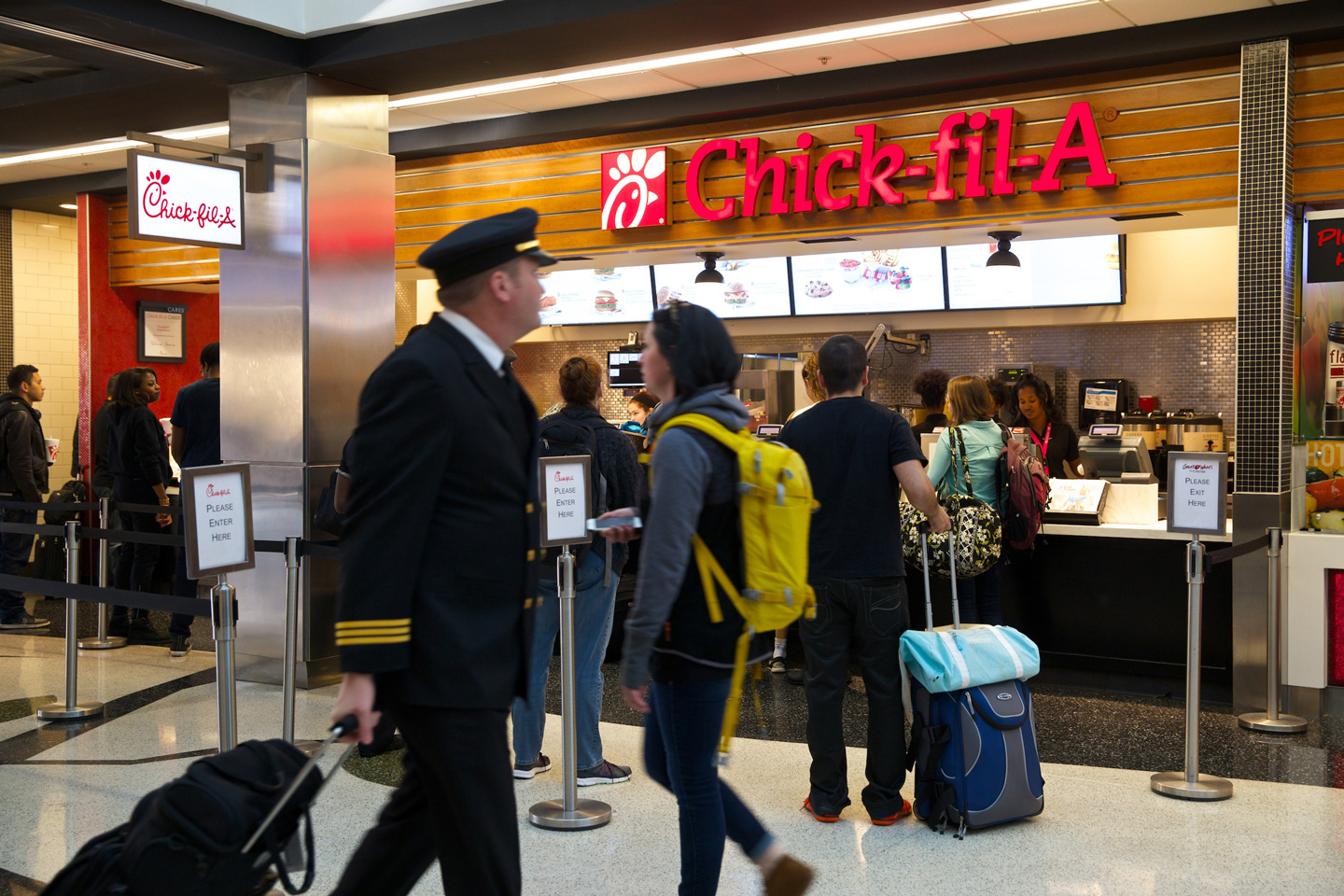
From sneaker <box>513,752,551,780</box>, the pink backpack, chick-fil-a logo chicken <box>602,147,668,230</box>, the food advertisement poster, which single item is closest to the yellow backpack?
sneaker <box>513,752,551,780</box>

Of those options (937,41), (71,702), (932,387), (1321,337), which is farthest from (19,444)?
(1321,337)

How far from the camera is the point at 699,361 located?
245 centimetres

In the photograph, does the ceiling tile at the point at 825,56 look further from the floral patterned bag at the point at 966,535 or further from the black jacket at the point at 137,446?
the black jacket at the point at 137,446

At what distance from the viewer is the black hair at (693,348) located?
2.45 m

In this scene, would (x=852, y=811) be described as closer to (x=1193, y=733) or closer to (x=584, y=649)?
(x=584, y=649)

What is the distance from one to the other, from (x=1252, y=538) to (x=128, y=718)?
5.14 m

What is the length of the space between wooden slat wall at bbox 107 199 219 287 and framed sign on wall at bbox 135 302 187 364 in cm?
37

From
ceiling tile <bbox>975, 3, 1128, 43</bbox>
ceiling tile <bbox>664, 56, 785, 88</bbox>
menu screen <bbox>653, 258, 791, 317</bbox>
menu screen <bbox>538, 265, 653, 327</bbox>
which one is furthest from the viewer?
menu screen <bbox>538, 265, 653, 327</bbox>

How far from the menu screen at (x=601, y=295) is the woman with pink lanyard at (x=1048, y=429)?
142 inches

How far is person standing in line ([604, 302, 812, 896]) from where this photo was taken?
91.1 inches

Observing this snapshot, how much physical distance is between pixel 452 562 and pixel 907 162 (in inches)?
212

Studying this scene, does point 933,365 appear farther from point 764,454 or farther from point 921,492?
point 764,454

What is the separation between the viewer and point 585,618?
13.3 feet

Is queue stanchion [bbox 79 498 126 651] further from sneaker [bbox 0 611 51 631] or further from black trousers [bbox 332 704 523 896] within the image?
black trousers [bbox 332 704 523 896]
